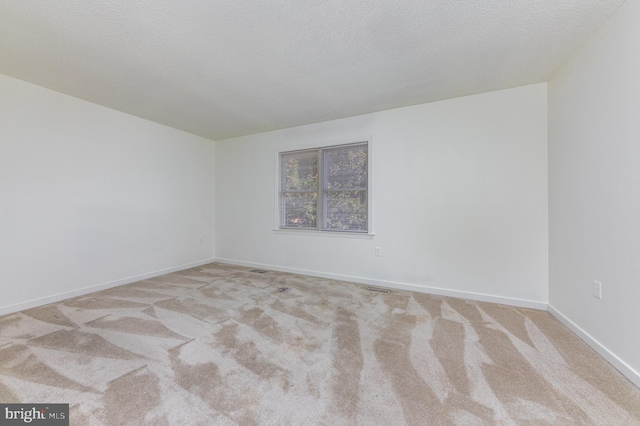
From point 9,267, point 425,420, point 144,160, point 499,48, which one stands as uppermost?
point 499,48

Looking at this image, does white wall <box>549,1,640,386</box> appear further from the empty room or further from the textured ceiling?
the textured ceiling

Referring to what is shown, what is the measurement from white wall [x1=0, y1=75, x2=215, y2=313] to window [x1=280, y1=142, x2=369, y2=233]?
6.20 ft

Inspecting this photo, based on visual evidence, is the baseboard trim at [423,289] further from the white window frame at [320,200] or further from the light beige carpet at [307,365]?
the white window frame at [320,200]

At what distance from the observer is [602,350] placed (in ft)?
5.98

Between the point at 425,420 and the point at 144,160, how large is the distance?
457 centimetres

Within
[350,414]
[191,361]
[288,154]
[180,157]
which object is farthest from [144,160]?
[350,414]

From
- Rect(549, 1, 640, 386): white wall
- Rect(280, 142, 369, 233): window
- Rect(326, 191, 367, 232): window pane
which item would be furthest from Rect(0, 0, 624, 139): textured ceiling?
Rect(326, 191, 367, 232): window pane

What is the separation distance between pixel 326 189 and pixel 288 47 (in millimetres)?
2170

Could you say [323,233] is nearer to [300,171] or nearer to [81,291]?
[300,171]

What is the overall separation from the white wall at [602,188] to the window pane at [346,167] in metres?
2.14

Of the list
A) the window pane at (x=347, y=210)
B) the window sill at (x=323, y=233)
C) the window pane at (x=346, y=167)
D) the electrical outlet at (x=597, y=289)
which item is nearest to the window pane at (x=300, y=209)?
the window sill at (x=323, y=233)

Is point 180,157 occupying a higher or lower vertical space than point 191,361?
higher

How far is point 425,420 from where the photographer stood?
1289mm

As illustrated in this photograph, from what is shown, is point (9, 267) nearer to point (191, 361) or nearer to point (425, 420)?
point (191, 361)
